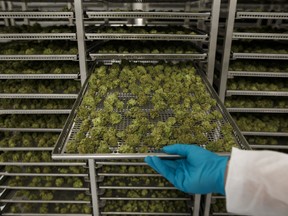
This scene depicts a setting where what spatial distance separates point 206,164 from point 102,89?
1099mm

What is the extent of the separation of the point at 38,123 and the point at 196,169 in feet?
6.22

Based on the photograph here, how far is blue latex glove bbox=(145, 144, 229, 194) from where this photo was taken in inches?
50.6

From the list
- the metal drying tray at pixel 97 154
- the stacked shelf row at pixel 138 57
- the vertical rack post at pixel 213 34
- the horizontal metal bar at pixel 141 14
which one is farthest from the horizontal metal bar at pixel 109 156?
the horizontal metal bar at pixel 141 14

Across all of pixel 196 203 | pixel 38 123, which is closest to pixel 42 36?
pixel 38 123

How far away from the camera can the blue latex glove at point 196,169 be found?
50.6 inches

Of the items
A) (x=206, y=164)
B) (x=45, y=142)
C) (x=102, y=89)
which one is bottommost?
(x=45, y=142)

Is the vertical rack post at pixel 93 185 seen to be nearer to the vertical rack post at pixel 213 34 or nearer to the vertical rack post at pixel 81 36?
the vertical rack post at pixel 81 36

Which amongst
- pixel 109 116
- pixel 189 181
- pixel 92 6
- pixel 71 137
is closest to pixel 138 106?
pixel 109 116

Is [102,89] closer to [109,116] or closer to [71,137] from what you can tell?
[109,116]

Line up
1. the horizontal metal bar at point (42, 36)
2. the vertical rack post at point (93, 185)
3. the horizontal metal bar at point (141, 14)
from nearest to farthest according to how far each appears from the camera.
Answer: the horizontal metal bar at point (141, 14)
the horizontal metal bar at point (42, 36)
the vertical rack post at point (93, 185)

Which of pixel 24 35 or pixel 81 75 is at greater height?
pixel 24 35

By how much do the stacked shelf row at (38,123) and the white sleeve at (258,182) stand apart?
1567 mm

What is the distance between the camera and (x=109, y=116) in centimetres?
Result: 172

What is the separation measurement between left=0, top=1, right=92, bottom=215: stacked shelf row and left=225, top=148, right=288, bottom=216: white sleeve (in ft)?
5.14
